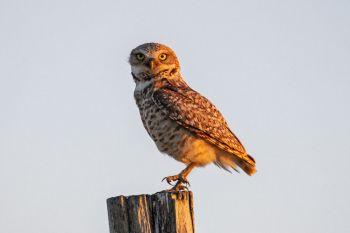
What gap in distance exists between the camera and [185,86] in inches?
363

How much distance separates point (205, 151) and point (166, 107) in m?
0.82

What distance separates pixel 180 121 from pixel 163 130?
0.27 metres

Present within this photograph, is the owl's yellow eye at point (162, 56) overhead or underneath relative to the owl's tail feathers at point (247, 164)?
overhead

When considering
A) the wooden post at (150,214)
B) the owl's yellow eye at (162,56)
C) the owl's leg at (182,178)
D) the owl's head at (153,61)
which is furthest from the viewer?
the owl's yellow eye at (162,56)

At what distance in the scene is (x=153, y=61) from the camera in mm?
9125

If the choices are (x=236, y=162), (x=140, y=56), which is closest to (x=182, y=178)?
(x=236, y=162)

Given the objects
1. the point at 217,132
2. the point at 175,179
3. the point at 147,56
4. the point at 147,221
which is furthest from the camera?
the point at 147,56

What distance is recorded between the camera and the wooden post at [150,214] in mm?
5039

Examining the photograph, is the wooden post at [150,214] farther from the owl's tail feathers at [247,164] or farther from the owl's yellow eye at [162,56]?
the owl's yellow eye at [162,56]

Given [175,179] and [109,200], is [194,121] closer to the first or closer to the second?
[175,179]

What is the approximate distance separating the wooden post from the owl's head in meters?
4.20

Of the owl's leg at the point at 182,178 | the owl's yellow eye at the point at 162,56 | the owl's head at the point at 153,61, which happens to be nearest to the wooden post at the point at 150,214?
the owl's leg at the point at 182,178

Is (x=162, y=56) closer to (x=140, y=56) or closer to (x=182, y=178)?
(x=140, y=56)

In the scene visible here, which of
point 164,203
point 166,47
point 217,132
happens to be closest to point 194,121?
point 217,132
